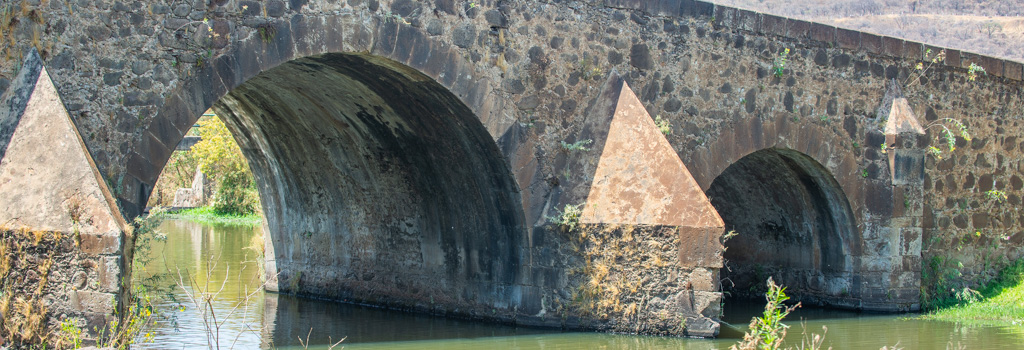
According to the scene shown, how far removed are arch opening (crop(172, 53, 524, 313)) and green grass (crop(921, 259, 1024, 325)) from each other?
616 centimetres

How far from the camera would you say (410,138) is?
1145 cm

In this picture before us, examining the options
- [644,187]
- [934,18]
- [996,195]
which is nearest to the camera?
[644,187]

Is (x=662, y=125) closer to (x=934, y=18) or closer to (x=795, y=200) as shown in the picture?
(x=795, y=200)

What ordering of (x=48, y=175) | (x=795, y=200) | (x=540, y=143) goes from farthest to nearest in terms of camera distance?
(x=795, y=200), (x=540, y=143), (x=48, y=175)

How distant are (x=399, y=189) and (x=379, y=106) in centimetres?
161

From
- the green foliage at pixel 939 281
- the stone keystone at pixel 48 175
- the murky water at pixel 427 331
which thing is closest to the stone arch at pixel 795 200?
the murky water at pixel 427 331

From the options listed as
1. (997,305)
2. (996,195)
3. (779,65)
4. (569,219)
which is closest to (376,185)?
(569,219)

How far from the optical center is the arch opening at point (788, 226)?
44.5 ft

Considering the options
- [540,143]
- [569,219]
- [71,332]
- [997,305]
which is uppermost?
[540,143]

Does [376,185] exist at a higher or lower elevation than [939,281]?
higher

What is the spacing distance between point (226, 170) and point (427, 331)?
2506 cm

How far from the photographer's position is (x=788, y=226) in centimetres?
1455

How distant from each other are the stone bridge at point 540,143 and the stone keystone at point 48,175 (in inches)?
0.9

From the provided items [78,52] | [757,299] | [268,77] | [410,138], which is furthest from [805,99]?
[78,52]
